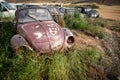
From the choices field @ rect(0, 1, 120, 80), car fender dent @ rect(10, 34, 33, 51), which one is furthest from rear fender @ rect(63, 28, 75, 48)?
car fender dent @ rect(10, 34, 33, 51)

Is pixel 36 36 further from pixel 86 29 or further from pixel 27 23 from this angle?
pixel 86 29

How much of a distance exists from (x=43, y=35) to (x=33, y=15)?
152 cm

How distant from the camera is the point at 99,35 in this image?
12.5m

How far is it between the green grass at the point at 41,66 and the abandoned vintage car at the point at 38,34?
0.78 ft

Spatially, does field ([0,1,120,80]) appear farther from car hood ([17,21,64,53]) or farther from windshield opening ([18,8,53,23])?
windshield opening ([18,8,53,23])

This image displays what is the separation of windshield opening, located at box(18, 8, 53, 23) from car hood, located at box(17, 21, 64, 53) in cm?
50

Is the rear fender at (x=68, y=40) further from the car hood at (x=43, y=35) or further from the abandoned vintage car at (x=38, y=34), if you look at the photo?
the car hood at (x=43, y=35)

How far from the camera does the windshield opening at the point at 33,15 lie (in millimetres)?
9477

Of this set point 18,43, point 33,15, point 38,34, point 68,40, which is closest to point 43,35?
point 38,34

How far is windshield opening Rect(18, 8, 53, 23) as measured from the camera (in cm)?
948

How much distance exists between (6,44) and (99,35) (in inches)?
202

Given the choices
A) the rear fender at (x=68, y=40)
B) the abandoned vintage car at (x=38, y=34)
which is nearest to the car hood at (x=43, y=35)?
the abandoned vintage car at (x=38, y=34)

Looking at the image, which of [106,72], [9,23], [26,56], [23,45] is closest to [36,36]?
[23,45]

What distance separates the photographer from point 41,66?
23.7ft
